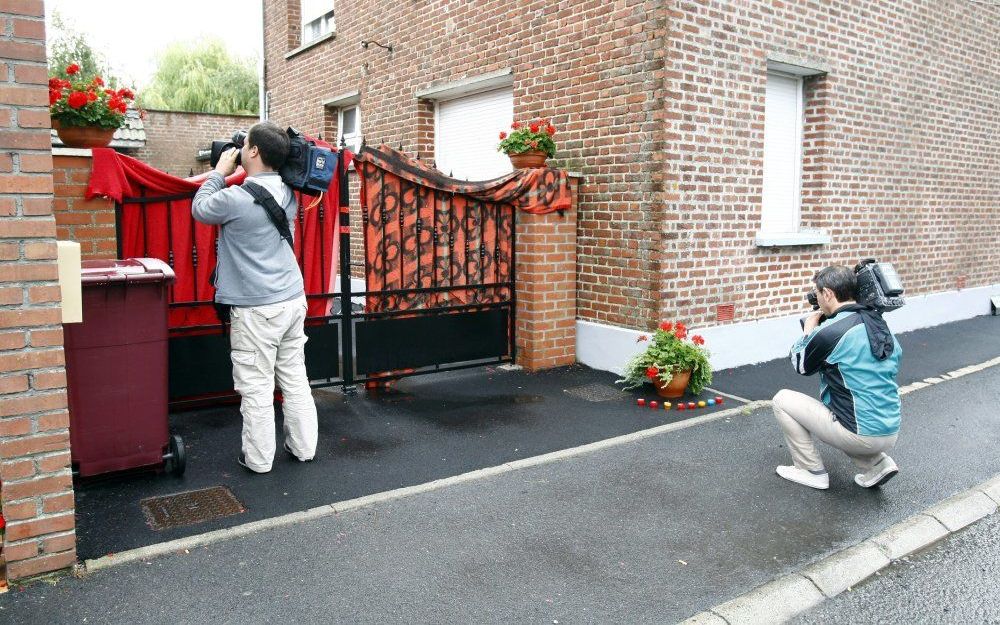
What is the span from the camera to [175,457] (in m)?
4.85

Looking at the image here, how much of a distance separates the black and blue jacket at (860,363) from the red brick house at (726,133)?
2.88 meters

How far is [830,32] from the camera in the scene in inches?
345

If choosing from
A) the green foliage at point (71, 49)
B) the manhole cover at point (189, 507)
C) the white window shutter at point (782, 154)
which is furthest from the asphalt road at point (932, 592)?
the green foliage at point (71, 49)

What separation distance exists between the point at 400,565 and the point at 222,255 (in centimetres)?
234

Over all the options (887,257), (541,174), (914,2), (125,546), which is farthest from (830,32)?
(125,546)

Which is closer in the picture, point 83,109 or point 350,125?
point 83,109

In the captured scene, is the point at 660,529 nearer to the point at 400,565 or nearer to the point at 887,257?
the point at 400,565

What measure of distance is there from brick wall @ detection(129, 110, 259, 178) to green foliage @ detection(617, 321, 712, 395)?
16.8 metres

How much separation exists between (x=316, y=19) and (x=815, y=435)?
12.0m

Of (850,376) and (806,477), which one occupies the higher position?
(850,376)

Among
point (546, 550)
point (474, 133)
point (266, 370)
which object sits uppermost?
point (474, 133)

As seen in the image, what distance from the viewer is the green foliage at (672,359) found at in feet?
22.5

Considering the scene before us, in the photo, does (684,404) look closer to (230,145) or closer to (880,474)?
(880,474)

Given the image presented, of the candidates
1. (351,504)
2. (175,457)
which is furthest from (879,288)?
(175,457)
